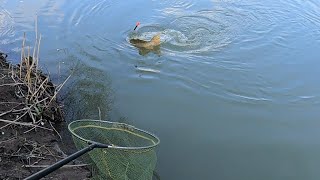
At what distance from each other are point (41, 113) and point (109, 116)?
109cm

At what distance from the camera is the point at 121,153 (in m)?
4.22

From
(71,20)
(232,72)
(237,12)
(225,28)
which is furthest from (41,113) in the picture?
(237,12)

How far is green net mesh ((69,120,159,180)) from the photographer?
4184mm

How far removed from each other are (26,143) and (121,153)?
1.14 meters

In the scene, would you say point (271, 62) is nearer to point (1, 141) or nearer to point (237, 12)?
point (237, 12)

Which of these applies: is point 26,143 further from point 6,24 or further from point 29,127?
point 6,24

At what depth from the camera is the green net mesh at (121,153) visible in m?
4.18

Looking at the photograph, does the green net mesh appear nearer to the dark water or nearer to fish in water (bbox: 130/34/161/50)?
the dark water

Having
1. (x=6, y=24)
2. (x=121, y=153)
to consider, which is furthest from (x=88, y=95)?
(x=6, y=24)

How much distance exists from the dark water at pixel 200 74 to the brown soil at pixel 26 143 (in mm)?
796

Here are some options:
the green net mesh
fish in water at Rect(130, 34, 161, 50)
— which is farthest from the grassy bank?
fish in water at Rect(130, 34, 161, 50)


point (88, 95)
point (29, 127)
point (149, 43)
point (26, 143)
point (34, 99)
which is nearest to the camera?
point (26, 143)

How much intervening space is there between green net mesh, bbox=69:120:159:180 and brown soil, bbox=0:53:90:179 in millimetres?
243

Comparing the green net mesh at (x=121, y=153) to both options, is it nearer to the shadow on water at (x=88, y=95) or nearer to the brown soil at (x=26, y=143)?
the brown soil at (x=26, y=143)
